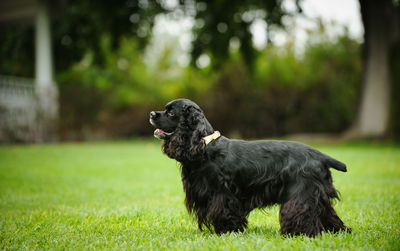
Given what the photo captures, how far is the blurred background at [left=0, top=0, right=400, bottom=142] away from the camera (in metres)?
15.1

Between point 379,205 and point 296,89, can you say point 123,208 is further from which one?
point 296,89

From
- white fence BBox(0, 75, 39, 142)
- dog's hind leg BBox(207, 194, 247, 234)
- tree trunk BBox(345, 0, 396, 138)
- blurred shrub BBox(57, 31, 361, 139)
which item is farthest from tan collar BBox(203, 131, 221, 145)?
blurred shrub BBox(57, 31, 361, 139)

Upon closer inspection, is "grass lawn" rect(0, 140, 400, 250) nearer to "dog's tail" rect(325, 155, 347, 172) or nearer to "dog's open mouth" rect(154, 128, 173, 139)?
"dog's tail" rect(325, 155, 347, 172)

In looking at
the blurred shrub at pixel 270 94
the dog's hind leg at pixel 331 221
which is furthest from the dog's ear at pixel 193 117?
the blurred shrub at pixel 270 94

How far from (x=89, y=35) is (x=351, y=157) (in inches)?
474

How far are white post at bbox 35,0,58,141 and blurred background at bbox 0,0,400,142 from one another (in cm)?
4

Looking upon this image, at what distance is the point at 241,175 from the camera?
3.77 meters

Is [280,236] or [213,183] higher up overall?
[213,183]

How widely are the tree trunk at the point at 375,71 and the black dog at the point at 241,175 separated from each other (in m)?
12.8

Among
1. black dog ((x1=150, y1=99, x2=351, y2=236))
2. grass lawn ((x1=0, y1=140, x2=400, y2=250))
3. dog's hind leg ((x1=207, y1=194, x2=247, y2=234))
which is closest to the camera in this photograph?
grass lawn ((x1=0, y1=140, x2=400, y2=250))

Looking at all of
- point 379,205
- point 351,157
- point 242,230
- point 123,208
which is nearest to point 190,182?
point 242,230

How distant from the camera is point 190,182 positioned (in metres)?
3.83

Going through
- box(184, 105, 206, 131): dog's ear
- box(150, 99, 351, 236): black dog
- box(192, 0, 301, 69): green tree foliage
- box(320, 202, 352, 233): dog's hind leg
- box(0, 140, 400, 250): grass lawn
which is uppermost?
box(192, 0, 301, 69): green tree foliage

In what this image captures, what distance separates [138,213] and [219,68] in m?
12.9
